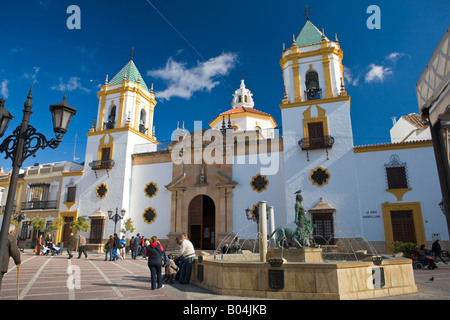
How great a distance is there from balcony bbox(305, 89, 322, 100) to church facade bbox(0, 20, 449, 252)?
0.09m

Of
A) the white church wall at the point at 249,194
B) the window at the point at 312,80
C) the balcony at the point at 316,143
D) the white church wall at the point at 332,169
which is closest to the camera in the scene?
the white church wall at the point at 332,169

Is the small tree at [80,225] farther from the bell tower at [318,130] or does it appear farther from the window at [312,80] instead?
the window at [312,80]

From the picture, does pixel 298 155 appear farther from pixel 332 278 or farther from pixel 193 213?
pixel 332 278

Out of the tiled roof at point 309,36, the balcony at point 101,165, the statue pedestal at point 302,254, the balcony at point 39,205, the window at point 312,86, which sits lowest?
the statue pedestal at point 302,254

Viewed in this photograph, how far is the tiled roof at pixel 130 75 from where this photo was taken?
87.7 ft

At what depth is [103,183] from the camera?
78.0ft

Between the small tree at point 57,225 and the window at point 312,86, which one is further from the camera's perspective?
the small tree at point 57,225

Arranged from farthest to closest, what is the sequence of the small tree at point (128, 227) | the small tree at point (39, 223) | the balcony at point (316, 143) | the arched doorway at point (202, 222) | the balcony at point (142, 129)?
the balcony at point (142, 129) < the small tree at point (39, 223) < the small tree at point (128, 227) < the arched doorway at point (202, 222) < the balcony at point (316, 143)

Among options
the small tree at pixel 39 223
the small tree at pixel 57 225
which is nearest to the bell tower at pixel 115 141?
the small tree at pixel 57 225

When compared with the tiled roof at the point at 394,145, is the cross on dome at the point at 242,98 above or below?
above

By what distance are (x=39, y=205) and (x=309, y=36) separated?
978 inches

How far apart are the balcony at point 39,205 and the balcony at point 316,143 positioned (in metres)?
20.1

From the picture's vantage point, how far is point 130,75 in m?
26.8
